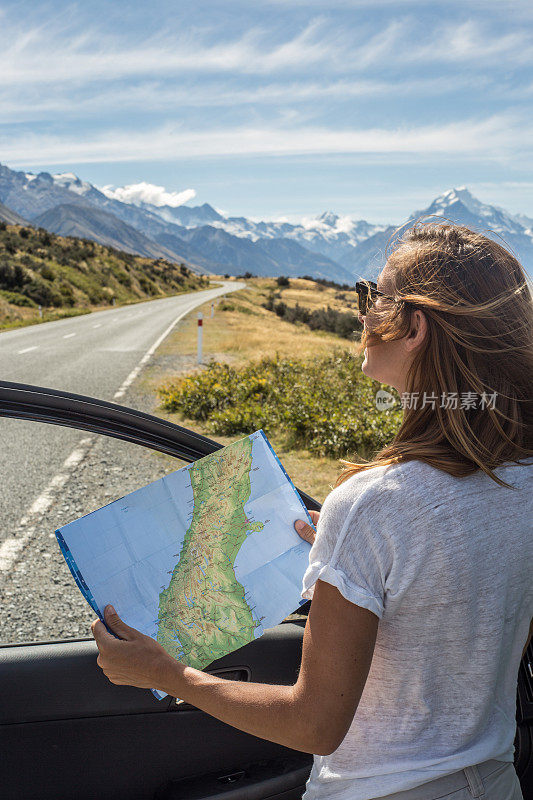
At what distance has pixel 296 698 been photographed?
0.98 meters

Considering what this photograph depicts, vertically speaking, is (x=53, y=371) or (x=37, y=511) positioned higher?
(x=53, y=371)

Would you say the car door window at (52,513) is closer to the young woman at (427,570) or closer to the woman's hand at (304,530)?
the woman's hand at (304,530)

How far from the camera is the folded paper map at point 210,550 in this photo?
4.34ft

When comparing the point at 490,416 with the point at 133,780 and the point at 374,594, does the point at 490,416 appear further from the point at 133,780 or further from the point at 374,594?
the point at 133,780

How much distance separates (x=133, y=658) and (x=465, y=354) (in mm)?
784

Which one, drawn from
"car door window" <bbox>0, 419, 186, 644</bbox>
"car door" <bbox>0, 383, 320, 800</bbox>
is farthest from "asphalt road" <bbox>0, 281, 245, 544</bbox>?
"car door" <bbox>0, 383, 320, 800</bbox>

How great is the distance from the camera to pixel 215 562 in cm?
138

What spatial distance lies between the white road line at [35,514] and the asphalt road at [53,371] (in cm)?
6

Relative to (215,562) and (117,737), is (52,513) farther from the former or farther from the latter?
(215,562)

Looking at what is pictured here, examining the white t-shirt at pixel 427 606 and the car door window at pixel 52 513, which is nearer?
the white t-shirt at pixel 427 606

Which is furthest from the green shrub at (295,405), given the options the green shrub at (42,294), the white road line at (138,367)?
the green shrub at (42,294)

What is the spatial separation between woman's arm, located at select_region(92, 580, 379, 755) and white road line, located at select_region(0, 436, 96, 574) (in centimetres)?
291

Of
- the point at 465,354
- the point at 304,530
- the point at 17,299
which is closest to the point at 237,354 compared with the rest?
the point at 304,530

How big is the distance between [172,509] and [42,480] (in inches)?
169
